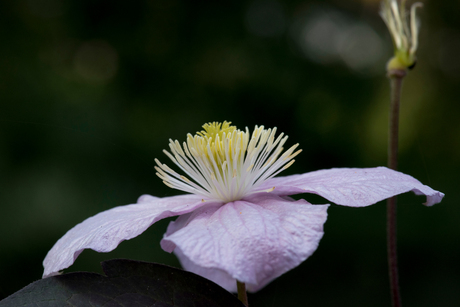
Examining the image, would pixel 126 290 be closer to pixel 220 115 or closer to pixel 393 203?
pixel 393 203

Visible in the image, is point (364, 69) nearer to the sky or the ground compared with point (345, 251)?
nearer to the sky

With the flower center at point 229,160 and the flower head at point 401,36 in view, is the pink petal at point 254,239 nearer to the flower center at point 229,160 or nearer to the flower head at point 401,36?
the flower center at point 229,160

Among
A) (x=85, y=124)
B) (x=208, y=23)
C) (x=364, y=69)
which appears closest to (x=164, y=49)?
(x=208, y=23)

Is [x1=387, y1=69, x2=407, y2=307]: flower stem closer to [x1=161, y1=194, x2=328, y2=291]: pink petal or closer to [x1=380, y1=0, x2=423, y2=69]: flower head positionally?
[x1=380, y1=0, x2=423, y2=69]: flower head

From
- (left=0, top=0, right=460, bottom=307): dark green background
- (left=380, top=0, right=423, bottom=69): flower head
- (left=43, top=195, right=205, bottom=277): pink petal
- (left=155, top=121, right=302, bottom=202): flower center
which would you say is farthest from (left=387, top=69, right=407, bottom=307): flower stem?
(left=0, top=0, right=460, bottom=307): dark green background

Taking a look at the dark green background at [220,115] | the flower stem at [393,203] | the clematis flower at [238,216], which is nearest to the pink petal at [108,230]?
the clematis flower at [238,216]

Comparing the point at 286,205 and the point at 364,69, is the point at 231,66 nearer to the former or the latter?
the point at 364,69
